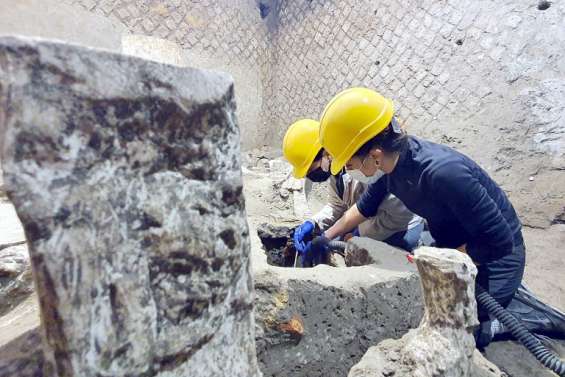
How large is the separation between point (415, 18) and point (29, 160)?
4571mm

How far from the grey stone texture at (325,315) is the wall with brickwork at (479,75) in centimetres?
242

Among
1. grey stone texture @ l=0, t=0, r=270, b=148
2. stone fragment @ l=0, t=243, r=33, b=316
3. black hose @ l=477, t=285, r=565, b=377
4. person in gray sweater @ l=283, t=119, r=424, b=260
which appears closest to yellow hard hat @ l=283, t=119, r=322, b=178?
person in gray sweater @ l=283, t=119, r=424, b=260

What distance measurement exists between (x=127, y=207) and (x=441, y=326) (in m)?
1.02

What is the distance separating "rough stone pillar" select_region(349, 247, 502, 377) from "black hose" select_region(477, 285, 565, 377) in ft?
2.02

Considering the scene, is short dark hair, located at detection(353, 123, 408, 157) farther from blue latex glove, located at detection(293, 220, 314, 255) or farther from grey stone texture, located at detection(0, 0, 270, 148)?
grey stone texture, located at detection(0, 0, 270, 148)

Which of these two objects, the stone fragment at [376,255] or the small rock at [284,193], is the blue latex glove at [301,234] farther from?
the small rock at [284,193]

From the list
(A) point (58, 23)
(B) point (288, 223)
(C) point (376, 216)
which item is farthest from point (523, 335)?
(A) point (58, 23)

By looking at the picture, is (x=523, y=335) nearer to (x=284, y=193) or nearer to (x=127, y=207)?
(x=127, y=207)

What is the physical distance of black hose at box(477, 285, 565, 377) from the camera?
1.56 meters

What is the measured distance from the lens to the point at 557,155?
3.32 m

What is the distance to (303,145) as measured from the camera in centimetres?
259

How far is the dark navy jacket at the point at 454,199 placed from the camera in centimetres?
155

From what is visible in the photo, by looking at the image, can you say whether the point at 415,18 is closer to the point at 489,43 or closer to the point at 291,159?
the point at 489,43

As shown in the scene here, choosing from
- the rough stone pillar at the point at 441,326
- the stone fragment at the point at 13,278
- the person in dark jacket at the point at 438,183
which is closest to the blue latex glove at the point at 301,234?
the person in dark jacket at the point at 438,183
